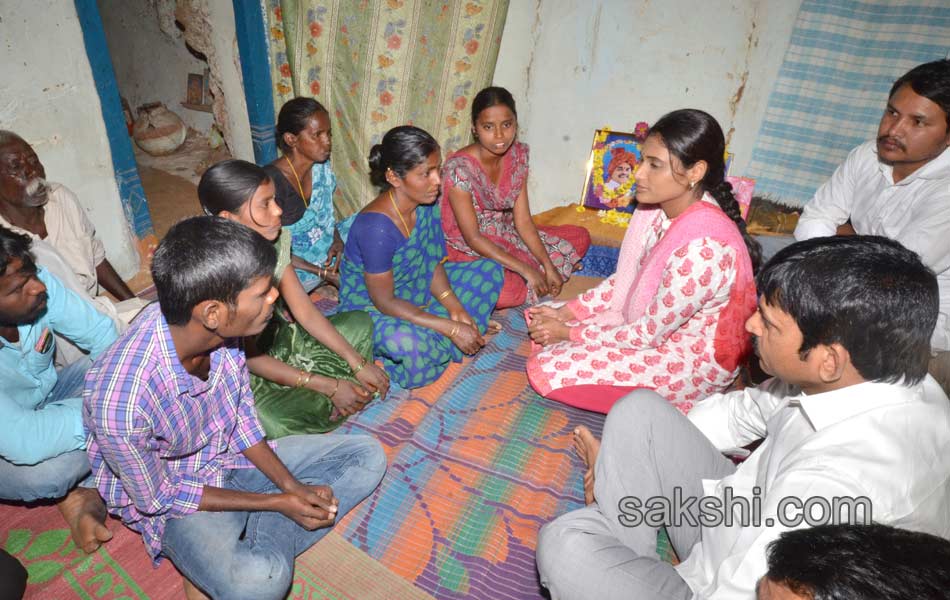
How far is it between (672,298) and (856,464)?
136cm

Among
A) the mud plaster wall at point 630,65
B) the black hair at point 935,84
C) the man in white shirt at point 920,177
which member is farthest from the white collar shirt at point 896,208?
the mud plaster wall at point 630,65

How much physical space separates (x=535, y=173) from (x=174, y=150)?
427 cm

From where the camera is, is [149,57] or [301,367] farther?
[149,57]

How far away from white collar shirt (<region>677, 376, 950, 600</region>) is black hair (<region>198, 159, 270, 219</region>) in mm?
2201

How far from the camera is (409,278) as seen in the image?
10.5ft

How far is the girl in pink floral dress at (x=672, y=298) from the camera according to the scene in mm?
2482

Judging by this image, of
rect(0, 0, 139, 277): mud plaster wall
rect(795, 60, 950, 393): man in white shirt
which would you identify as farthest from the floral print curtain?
rect(795, 60, 950, 393): man in white shirt

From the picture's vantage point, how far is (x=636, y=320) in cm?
286

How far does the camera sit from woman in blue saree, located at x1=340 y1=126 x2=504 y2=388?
2.89 metres

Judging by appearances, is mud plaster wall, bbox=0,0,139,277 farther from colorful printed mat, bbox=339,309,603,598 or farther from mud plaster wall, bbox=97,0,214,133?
mud plaster wall, bbox=97,0,214,133

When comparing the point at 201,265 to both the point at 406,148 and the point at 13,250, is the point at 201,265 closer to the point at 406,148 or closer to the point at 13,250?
the point at 13,250

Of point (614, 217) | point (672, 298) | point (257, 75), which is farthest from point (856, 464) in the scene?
point (257, 75)

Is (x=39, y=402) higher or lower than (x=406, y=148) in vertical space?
lower

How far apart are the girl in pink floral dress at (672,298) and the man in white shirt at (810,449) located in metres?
0.79
